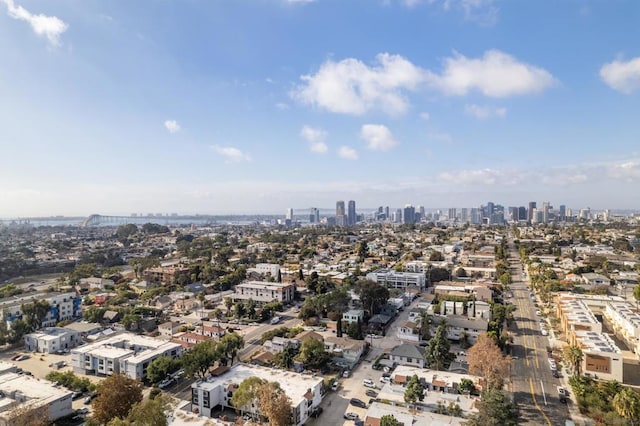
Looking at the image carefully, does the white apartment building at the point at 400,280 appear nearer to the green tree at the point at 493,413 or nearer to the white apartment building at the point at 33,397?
the green tree at the point at 493,413

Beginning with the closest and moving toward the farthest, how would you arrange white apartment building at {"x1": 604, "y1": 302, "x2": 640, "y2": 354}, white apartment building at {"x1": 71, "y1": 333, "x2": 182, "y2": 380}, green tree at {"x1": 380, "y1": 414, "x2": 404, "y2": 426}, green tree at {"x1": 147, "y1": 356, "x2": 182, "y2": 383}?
green tree at {"x1": 380, "y1": 414, "x2": 404, "y2": 426}
green tree at {"x1": 147, "y1": 356, "x2": 182, "y2": 383}
white apartment building at {"x1": 71, "y1": 333, "x2": 182, "y2": 380}
white apartment building at {"x1": 604, "y1": 302, "x2": 640, "y2": 354}

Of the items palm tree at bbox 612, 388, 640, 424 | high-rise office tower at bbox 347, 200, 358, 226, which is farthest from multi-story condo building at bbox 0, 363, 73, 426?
high-rise office tower at bbox 347, 200, 358, 226

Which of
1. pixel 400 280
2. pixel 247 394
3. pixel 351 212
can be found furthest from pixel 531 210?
pixel 247 394

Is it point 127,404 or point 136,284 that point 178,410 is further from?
point 136,284

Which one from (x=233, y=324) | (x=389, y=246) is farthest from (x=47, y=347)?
(x=389, y=246)

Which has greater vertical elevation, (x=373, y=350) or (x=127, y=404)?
(x=127, y=404)

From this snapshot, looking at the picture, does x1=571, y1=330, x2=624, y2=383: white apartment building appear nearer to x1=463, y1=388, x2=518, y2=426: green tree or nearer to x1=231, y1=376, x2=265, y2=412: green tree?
x1=463, y1=388, x2=518, y2=426: green tree

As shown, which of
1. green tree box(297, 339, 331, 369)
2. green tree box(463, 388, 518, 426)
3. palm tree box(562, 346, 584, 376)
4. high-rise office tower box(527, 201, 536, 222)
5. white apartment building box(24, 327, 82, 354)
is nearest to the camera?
green tree box(463, 388, 518, 426)
